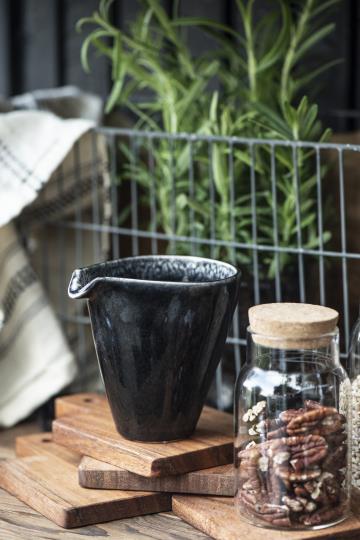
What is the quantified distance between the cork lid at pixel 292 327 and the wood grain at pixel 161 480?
142 millimetres

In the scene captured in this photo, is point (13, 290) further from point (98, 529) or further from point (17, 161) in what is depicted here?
point (98, 529)

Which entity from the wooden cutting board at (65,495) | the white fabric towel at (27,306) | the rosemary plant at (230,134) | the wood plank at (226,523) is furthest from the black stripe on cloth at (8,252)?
the wood plank at (226,523)

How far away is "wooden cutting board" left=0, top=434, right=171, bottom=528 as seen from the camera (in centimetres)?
81

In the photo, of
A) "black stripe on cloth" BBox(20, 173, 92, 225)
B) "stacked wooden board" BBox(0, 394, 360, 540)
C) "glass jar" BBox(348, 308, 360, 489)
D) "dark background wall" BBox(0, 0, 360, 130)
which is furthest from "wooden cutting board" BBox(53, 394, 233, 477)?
"dark background wall" BBox(0, 0, 360, 130)

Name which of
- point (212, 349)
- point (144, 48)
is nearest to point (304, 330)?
point (212, 349)

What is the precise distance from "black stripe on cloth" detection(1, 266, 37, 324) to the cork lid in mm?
445

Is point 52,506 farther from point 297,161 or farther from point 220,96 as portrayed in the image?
point 220,96

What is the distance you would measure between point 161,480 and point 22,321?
36cm

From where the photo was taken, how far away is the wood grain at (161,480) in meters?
0.82

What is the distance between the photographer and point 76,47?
150cm

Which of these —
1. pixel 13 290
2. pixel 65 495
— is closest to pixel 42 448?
pixel 65 495

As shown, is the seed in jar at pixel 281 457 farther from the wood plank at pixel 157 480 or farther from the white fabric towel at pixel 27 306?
the white fabric towel at pixel 27 306

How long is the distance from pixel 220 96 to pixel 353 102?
193 mm

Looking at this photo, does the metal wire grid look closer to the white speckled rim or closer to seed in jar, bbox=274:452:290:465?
the white speckled rim
